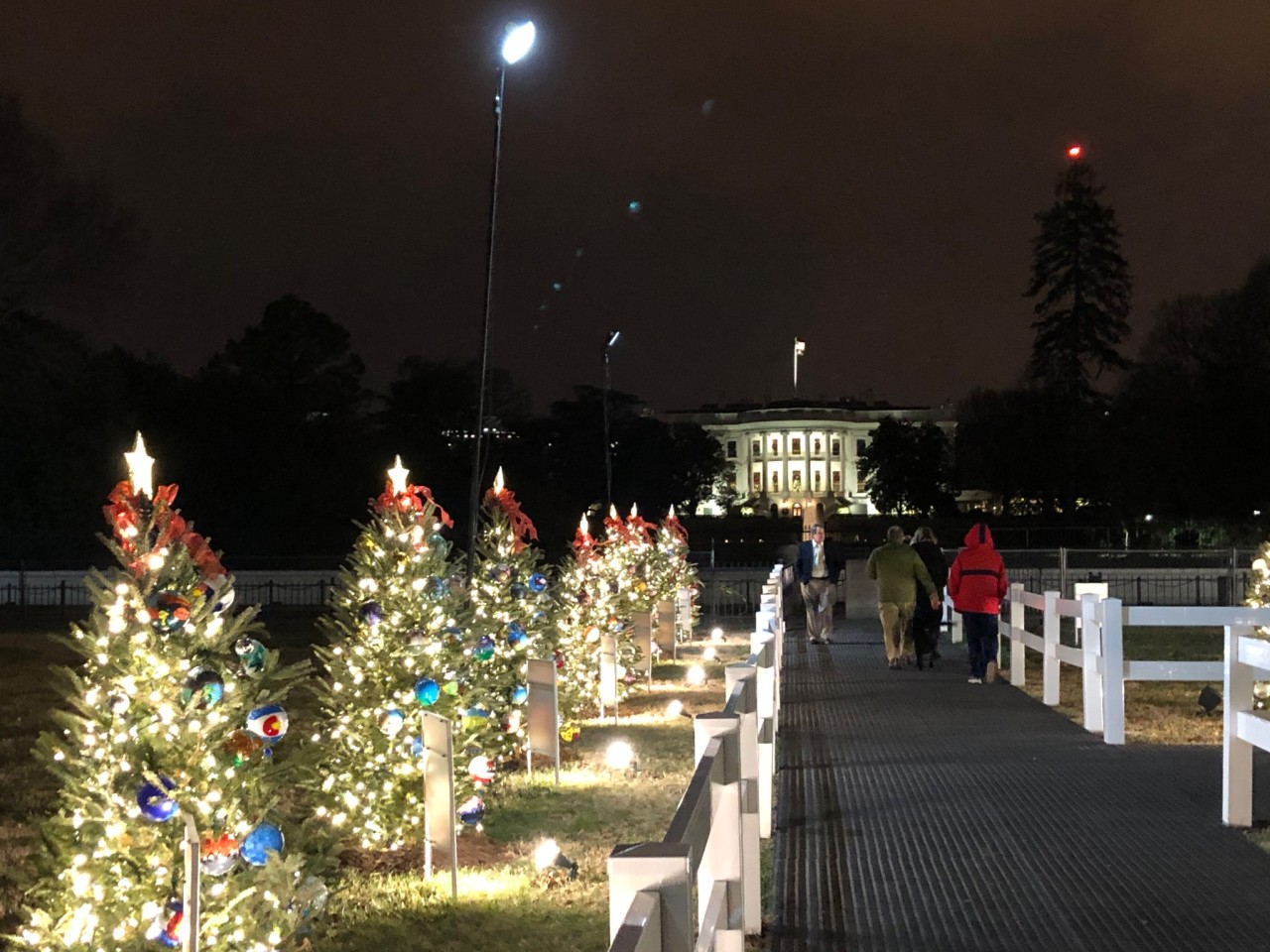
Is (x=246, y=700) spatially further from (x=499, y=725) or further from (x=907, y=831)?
(x=499, y=725)

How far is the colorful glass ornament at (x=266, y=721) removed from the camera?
6148mm

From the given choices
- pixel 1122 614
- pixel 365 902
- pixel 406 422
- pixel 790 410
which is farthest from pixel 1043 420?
pixel 365 902

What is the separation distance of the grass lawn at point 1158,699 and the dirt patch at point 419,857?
18.6ft

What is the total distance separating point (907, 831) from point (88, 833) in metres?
4.53

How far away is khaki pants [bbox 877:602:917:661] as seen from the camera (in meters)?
17.3

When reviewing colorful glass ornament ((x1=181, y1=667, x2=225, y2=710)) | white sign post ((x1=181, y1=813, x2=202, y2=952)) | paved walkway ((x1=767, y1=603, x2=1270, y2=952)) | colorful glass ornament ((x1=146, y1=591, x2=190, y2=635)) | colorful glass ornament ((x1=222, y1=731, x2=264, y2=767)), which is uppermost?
colorful glass ornament ((x1=146, y1=591, x2=190, y2=635))

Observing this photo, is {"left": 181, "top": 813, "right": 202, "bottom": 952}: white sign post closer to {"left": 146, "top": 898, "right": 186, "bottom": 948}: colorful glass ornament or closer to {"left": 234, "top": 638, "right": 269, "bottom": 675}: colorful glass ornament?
{"left": 146, "top": 898, "right": 186, "bottom": 948}: colorful glass ornament

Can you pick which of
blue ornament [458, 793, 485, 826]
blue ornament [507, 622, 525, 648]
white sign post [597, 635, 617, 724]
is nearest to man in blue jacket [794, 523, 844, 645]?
white sign post [597, 635, 617, 724]

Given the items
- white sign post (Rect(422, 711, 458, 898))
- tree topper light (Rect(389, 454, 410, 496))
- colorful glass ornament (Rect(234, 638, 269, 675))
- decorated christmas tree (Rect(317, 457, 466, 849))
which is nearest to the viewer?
colorful glass ornament (Rect(234, 638, 269, 675))

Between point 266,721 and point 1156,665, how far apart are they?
8.13m

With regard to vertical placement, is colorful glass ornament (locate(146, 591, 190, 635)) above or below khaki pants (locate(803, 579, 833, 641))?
above

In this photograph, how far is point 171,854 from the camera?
19.8 ft

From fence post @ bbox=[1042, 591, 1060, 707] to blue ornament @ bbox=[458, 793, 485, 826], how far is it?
7.19 metres

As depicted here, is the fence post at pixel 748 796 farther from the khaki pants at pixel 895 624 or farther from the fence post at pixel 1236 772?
the khaki pants at pixel 895 624
